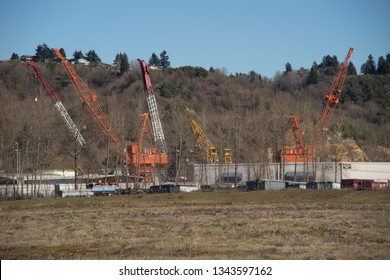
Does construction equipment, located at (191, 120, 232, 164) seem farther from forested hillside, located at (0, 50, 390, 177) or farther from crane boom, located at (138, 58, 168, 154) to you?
crane boom, located at (138, 58, 168, 154)

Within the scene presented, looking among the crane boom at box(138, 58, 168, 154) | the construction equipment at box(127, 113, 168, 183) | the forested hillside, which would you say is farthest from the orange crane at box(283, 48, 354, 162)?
the crane boom at box(138, 58, 168, 154)

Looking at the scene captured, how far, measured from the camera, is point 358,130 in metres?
149

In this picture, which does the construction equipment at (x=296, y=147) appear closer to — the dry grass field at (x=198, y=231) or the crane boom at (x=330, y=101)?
Result: the crane boom at (x=330, y=101)

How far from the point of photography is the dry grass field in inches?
899

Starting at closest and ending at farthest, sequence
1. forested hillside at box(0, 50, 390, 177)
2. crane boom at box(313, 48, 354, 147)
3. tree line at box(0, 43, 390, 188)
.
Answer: forested hillside at box(0, 50, 390, 177) < tree line at box(0, 43, 390, 188) < crane boom at box(313, 48, 354, 147)

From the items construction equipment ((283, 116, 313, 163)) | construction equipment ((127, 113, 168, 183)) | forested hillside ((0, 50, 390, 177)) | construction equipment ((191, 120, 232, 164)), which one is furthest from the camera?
construction equipment ((191, 120, 232, 164))

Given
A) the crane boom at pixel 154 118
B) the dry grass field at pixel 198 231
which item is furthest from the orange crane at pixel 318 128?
the dry grass field at pixel 198 231

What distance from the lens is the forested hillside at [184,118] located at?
3310 inches

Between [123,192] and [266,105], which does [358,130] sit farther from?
[123,192]

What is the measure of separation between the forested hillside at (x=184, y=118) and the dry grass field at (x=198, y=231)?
3076 centimetres

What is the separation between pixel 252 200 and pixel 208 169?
41.8m

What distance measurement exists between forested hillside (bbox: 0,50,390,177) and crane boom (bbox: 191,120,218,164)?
1304mm

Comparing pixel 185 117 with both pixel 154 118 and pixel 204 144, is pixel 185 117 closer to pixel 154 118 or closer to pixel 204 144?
pixel 154 118
